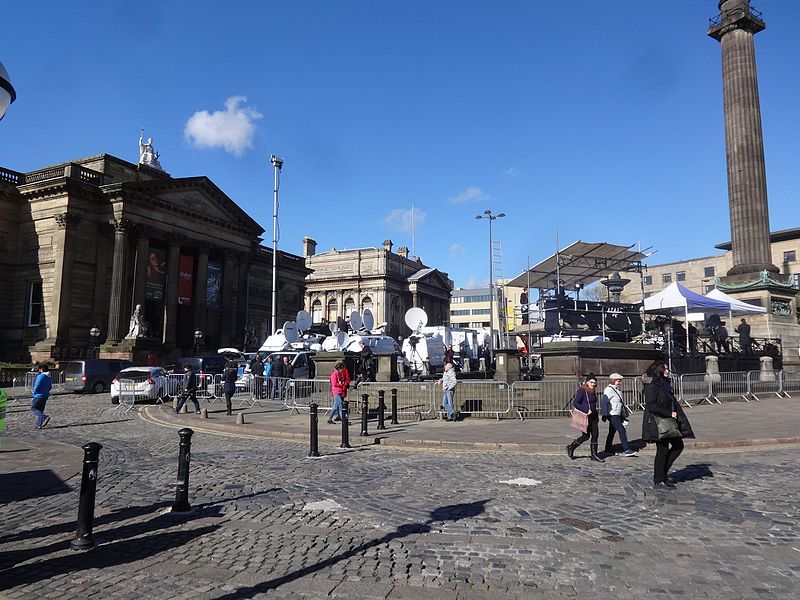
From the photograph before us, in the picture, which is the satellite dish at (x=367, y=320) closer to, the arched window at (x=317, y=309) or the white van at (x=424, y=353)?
the white van at (x=424, y=353)

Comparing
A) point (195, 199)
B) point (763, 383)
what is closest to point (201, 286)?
point (195, 199)

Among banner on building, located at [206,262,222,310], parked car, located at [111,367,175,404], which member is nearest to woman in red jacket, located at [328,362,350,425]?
parked car, located at [111,367,175,404]

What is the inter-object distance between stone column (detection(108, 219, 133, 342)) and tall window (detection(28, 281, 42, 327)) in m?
5.06

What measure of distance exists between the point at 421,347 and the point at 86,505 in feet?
79.4

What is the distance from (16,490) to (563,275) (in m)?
28.7

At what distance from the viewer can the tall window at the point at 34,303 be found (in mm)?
42719

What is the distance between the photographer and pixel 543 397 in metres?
16.7

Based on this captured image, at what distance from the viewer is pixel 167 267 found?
48.2 m

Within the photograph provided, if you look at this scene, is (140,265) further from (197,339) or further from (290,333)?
(290,333)

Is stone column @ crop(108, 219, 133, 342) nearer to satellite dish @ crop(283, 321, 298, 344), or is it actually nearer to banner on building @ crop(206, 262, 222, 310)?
banner on building @ crop(206, 262, 222, 310)

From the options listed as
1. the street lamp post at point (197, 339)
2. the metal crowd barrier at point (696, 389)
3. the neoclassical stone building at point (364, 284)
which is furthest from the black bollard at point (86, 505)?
the neoclassical stone building at point (364, 284)

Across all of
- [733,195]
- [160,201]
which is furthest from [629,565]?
[160,201]

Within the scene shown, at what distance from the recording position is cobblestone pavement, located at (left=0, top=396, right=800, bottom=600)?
4590 mm

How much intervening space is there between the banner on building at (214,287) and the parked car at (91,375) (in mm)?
23446
